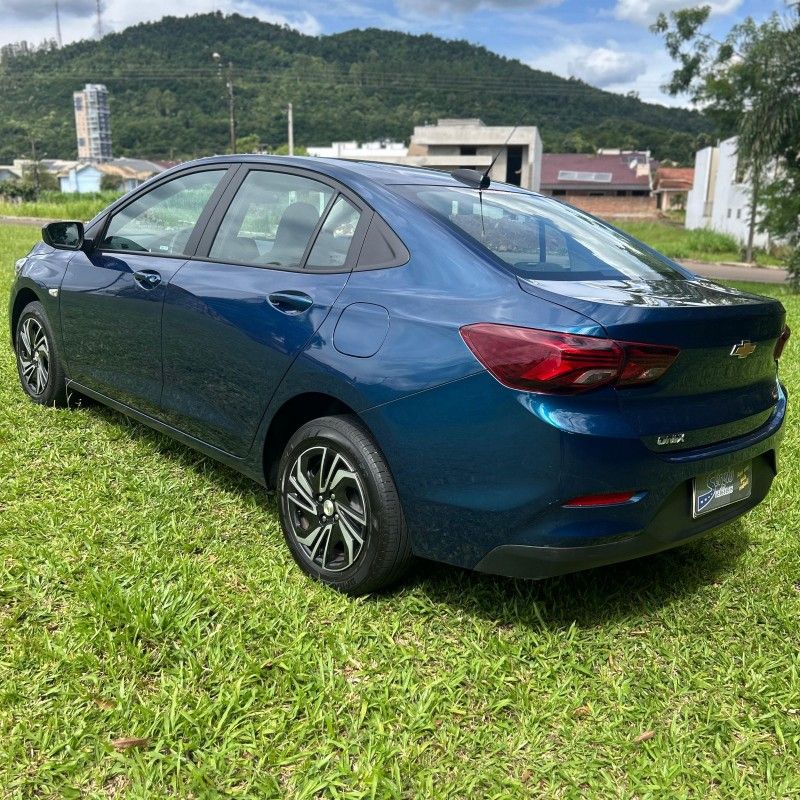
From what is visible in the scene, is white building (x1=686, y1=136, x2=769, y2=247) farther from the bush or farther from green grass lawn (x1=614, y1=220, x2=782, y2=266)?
the bush

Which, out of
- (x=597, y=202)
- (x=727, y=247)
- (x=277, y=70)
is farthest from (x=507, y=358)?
(x=277, y=70)

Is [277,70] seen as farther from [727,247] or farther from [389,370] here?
[389,370]

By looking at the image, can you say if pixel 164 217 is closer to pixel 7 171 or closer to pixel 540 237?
pixel 540 237

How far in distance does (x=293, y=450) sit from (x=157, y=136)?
98.1 metres

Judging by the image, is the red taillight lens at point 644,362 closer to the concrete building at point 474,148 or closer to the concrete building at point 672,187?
the concrete building at point 474,148

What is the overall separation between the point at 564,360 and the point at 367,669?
1161 mm

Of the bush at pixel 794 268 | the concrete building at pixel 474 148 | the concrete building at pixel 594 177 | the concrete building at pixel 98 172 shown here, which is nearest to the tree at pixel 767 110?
the bush at pixel 794 268

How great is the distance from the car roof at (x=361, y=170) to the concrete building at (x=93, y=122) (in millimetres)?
107046

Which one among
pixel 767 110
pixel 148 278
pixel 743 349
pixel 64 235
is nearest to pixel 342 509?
pixel 743 349

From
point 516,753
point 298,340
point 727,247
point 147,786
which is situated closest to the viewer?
point 147,786

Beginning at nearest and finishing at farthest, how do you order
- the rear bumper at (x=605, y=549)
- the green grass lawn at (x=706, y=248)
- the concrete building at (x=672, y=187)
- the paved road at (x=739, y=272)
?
the rear bumper at (x=605, y=549), the paved road at (x=739, y=272), the green grass lawn at (x=706, y=248), the concrete building at (x=672, y=187)

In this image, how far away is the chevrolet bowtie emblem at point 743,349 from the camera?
2.55 metres

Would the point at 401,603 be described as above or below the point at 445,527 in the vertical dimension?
below

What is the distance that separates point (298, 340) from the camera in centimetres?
285
